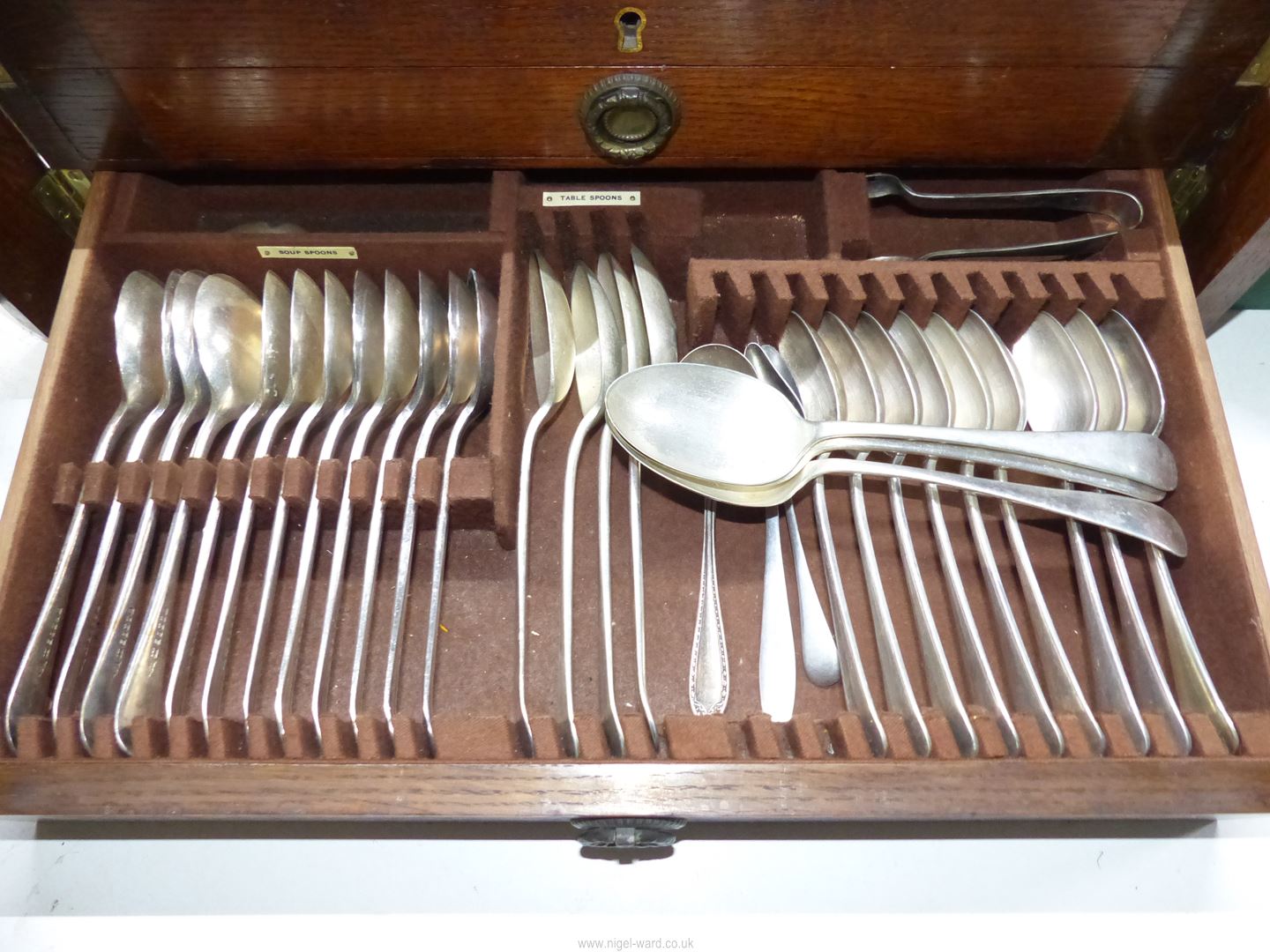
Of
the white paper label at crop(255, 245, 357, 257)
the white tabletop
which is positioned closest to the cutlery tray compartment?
the white paper label at crop(255, 245, 357, 257)

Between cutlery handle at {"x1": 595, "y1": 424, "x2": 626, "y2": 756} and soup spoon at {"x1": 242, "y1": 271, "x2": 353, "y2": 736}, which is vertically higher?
soup spoon at {"x1": 242, "y1": 271, "x2": 353, "y2": 736}

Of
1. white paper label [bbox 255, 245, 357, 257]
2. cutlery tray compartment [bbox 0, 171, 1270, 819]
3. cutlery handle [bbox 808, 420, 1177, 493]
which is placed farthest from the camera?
white paper label [bbox 255, 245, 357, 257]

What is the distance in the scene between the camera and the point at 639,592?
649mm

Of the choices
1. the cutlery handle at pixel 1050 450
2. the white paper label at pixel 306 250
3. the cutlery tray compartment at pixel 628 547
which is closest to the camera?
the cutlery tray compartment at pixel 628 547

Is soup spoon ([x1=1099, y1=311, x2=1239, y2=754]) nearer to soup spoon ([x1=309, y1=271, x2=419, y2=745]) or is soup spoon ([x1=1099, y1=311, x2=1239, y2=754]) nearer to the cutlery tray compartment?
the cutlery tray compartment

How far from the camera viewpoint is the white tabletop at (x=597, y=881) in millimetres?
A: 654

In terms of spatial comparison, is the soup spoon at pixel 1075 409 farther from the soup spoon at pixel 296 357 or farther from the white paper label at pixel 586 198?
the soup spoon at pixel 296 357

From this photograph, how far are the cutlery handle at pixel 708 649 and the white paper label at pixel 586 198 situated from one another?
0.94ft

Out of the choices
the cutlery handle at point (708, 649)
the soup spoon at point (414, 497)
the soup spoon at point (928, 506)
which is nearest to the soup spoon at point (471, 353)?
the soup spoon at point (414, 497)

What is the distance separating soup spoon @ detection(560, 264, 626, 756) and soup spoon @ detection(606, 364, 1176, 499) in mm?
55

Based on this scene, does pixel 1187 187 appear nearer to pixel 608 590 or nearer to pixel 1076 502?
pixel 1076 502

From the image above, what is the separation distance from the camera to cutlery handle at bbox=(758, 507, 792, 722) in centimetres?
65

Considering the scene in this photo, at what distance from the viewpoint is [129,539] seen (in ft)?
2.34

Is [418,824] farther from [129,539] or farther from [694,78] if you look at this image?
[694,78]
